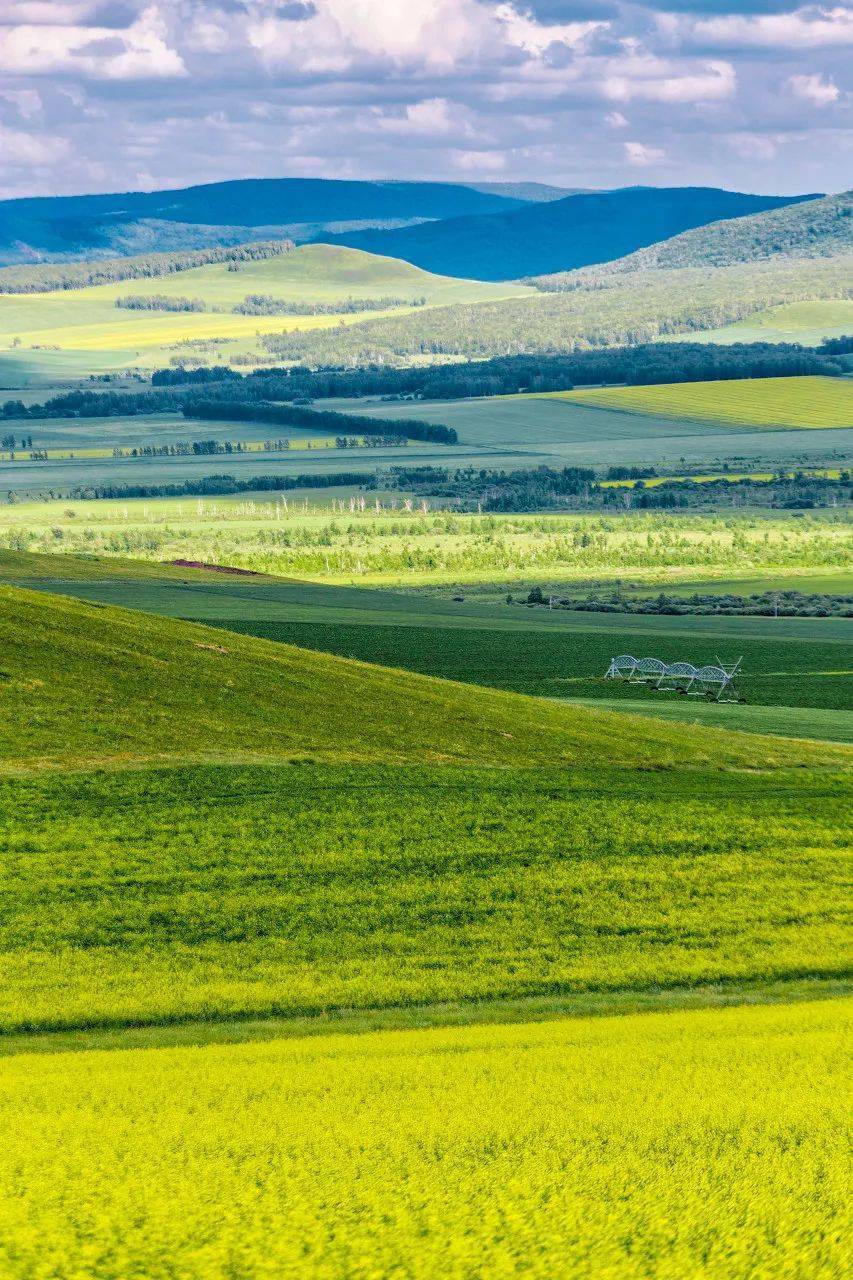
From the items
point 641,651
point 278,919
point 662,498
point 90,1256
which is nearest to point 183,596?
point 641,651

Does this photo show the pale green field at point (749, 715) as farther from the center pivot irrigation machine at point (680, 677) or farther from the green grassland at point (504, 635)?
the center pivot irrigation machine at point (680, 677)

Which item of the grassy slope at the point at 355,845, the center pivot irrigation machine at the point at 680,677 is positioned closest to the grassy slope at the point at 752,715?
the center pivot irrigation machine at the point at 680,677

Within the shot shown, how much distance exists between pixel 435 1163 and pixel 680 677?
5109cm

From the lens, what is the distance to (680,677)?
6550 centimetres

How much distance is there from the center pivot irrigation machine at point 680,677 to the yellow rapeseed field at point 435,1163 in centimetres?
4007

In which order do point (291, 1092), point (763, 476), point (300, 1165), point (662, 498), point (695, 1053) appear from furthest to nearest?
point (763, 476)
point (662, 498)
point (695, 1053)
point (291, 1092)
point (300, 1165)

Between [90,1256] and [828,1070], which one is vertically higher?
[90,1256]

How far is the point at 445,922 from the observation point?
29.9 meters

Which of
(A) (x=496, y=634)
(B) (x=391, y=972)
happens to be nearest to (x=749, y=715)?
(A) (x=496, y=634)

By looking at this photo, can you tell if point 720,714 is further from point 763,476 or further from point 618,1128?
point 763,476

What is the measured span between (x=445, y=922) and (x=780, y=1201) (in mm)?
16450

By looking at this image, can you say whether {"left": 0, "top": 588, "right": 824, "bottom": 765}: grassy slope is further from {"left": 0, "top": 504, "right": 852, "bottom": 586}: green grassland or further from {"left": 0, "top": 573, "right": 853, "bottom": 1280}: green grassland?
{"left": 0, "top": 504, "right": 852, "bottom": 586}: green grassland

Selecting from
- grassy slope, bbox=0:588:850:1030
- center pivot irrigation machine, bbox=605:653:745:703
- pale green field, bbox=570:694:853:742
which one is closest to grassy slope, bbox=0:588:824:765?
grassy slope, bbox=0:588:850:1030

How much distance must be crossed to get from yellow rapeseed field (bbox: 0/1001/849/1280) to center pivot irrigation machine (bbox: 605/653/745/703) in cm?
4007
